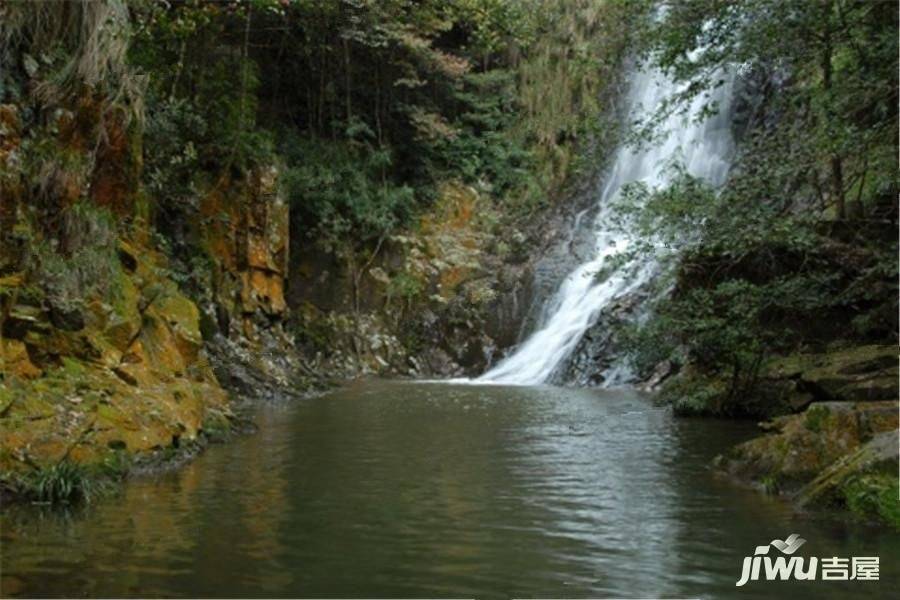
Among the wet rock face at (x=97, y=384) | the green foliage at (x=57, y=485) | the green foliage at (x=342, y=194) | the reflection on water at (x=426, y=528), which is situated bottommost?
the reflection on water at (x=426, y=528)

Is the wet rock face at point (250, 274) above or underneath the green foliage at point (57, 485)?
above

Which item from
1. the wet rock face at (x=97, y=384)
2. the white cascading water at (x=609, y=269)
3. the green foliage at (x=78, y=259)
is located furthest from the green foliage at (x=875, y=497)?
the white cascading water at (x=609, y=269)

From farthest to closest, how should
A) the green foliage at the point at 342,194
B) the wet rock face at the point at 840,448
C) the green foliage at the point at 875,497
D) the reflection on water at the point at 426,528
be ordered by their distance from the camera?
the green foliage at the point at 342,194 → the wet rock face at the point at 840,448 → the green foliage at the point at 875,497 → the reflection on water at the point at 426,528

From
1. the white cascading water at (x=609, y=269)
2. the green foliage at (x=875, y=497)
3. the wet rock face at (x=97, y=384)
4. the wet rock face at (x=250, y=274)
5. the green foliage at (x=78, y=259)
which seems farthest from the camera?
the white cascading water at (x=609, y=269)

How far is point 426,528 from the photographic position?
6.57 meters

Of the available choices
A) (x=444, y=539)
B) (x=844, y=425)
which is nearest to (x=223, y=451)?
(x=444, y=539)

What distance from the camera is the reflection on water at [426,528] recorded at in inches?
205

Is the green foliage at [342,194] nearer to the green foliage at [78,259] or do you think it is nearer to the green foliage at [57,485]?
the green foliage at [78,259]

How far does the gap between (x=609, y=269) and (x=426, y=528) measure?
675 inches

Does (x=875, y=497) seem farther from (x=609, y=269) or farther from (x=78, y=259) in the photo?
(x=609, y=269)

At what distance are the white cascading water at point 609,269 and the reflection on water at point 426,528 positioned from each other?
40.7 ft

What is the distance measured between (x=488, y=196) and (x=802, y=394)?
1822cm

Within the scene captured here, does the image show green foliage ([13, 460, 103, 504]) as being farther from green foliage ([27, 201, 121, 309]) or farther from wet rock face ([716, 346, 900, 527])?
wet rock face ([716, 346, 900, 527])

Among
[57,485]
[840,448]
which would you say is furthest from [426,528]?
[840,448]
